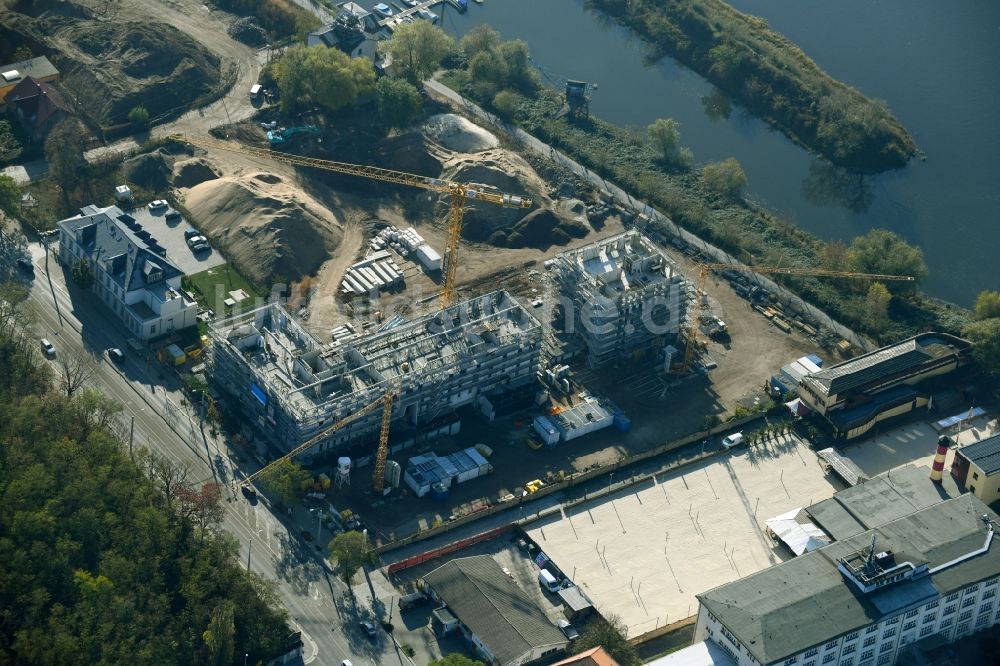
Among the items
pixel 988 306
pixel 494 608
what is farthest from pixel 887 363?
pixel 494 608

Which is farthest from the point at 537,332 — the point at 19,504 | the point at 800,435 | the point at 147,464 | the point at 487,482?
the point at 19,504

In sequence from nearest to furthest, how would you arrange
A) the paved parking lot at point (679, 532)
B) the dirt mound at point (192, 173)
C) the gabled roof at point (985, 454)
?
the paved parking lot at point (679, 532) → the gabled roof at point (985, 454) → the dirt mound at point (192, 173)

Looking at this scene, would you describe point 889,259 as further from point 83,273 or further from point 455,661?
point 83,273

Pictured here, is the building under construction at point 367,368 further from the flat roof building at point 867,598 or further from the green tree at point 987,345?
the green tree at point 987,345

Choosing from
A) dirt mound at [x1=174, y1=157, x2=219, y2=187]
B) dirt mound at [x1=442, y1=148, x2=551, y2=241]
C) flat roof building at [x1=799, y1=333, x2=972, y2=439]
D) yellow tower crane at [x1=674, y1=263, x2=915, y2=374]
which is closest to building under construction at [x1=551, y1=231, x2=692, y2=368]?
yellow tower crane at [x1=674, y1=263, x2=915, y2=374]

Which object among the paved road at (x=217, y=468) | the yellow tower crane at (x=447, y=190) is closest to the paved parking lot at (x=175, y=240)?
the paved road at (x=217, y=468)

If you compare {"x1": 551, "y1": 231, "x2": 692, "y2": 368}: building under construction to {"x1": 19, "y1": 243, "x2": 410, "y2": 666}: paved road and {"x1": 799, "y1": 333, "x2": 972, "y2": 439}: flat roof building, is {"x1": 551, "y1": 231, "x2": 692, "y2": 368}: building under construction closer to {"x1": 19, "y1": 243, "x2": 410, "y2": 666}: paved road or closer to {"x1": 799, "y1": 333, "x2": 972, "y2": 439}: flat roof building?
{"x1": 799, "y1": 333, "x2": 972, "y2": 439}: flat roof building

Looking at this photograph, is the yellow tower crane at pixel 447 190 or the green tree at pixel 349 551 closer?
the green tree at pixel 349 551
